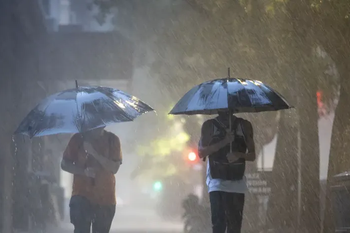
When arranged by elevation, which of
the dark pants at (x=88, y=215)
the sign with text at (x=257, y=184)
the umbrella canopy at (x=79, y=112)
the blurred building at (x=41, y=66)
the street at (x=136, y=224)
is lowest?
the street at (x=136, y=224)

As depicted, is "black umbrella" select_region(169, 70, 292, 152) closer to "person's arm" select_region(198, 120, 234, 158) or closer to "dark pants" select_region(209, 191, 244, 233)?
"person's arm" select_region(198, 120, 234, 158)

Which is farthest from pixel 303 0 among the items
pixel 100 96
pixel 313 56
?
pixel 100 96

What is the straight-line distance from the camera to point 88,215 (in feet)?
19.7

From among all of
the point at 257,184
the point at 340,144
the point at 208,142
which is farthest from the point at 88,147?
the point at 257,184

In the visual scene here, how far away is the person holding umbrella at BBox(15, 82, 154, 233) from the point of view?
5.92m

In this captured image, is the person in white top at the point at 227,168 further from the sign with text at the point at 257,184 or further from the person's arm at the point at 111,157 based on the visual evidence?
the sign with text at the point at 257,184

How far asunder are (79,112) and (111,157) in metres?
0.52

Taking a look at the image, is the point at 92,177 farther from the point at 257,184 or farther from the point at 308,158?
the point at 257,184

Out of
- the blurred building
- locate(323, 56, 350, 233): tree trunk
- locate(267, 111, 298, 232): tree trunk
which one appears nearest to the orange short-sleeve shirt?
locate(323, 56, 350, 233): tree trunk

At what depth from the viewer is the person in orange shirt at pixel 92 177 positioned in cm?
593

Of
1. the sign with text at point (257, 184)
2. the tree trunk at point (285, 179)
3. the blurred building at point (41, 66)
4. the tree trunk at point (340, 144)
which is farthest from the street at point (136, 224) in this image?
the tree trunk at point (340, 144)

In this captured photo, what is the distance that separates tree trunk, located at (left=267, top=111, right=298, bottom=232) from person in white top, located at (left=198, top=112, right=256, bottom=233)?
8.27 m

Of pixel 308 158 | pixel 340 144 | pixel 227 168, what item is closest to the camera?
pixel 227 168

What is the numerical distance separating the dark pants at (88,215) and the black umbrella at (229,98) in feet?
3.72
